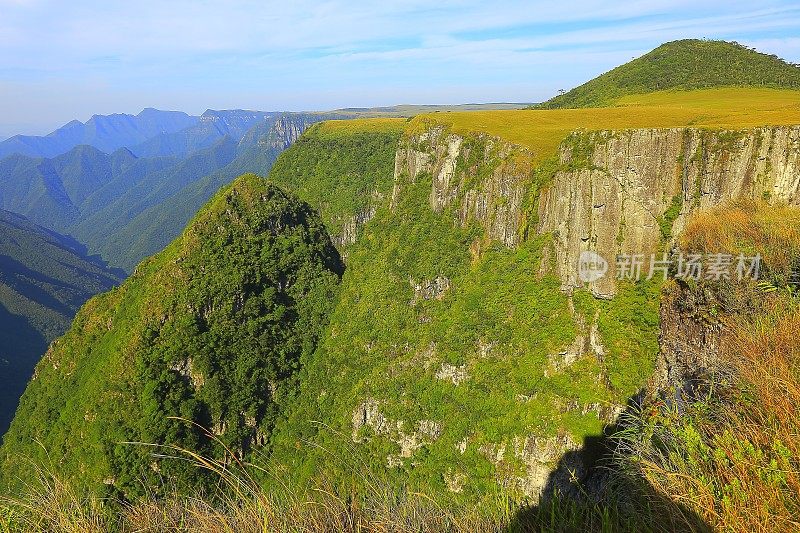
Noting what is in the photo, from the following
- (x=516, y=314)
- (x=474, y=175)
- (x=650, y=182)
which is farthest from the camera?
(x=474, y=175)

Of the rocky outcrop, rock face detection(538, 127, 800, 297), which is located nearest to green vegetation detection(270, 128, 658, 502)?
the rocky outcrop

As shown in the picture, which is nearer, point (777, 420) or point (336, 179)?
point (777, 420)

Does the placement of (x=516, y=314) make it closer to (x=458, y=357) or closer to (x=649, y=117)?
(x=458, y=357)

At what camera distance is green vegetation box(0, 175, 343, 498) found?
3084cm

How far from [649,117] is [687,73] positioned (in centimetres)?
3813

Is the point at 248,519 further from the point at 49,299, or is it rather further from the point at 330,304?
the point at 49,299

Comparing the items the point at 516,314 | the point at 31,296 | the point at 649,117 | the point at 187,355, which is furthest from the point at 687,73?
the point at 31,296

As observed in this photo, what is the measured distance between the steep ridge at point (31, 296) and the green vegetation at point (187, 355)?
3616 cm

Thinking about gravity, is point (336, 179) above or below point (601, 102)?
below

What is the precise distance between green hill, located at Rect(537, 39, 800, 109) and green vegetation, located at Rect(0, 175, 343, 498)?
147 ft

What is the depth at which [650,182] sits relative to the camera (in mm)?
23266

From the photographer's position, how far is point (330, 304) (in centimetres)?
4550

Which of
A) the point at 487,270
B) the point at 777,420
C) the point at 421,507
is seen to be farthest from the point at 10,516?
the point at 487,270

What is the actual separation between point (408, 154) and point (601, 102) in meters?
29.1
